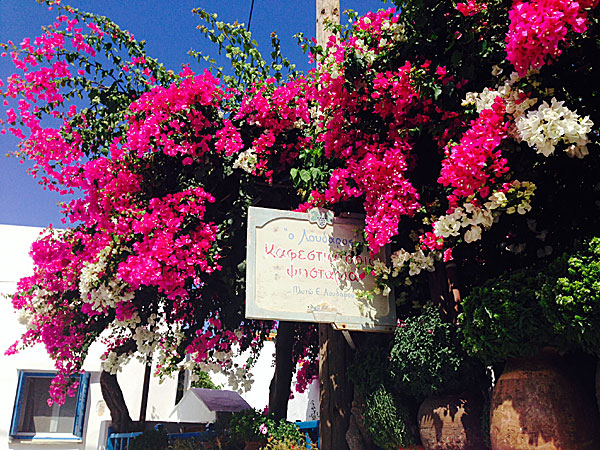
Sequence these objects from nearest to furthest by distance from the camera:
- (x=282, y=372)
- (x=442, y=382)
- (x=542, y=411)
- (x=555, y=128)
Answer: (x=555, y=128), (x=542, y=411), (x=442, y=382), (x=282, y=372)

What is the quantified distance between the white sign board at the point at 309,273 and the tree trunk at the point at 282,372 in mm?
3576

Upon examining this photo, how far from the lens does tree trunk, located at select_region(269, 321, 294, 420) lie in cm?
807

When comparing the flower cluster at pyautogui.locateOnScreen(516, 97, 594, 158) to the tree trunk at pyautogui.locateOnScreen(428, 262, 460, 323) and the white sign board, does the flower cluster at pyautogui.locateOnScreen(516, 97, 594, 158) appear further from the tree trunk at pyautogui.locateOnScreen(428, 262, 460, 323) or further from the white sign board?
the white sign board

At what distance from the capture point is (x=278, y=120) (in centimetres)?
599

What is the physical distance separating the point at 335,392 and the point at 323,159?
7.73 ft

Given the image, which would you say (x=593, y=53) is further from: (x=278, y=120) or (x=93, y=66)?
(x=93, y=66)

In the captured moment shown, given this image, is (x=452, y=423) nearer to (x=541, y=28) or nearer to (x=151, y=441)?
(x=541, y=28)

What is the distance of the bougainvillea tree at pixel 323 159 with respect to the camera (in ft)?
12.2

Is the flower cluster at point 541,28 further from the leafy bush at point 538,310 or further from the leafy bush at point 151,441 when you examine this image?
the leafy bush at point 151,441


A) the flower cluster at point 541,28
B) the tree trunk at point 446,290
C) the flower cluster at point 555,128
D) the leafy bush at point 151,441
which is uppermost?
the flower cluster at point 541,28

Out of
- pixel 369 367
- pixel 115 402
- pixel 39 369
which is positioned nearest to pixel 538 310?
pixel 369 367

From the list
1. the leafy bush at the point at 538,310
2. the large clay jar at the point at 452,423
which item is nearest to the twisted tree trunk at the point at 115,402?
the large clay jar at the point at 452,423

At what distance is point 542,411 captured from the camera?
11.4 ft

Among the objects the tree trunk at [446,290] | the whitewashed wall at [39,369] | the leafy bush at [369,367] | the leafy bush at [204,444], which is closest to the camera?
the tree trunk at [446,290]
